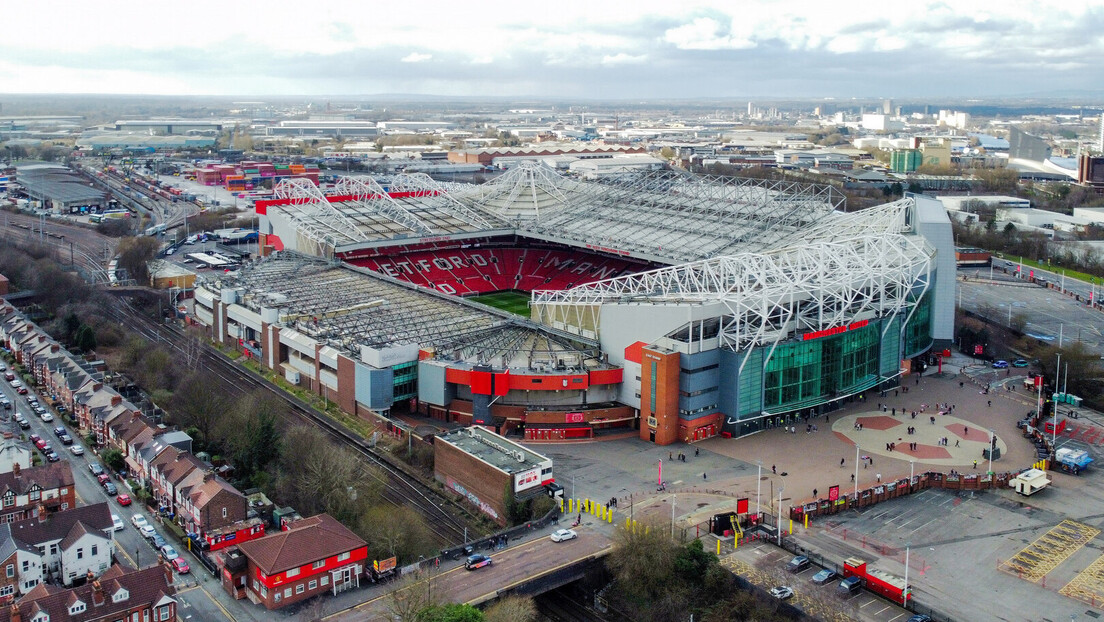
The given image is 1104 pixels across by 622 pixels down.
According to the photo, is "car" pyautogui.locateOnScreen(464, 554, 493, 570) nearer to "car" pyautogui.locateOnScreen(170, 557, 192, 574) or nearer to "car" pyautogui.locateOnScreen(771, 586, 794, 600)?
"car" pyautogui.locateOnScreen(771, 586, 794, 600)

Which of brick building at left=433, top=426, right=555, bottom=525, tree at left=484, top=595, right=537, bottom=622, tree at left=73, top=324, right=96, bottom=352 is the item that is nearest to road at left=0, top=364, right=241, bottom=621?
tree at left=73, top=324, right=96, bottom=352

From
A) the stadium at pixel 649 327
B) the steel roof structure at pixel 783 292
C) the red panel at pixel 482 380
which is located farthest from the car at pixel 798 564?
the red panel at pixel 482 380

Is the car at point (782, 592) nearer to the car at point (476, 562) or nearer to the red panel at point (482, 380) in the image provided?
the car at point (476, 562)

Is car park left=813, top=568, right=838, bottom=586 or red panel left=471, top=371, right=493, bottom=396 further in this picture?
red panel left=471, top=371, right=493, bottom=396

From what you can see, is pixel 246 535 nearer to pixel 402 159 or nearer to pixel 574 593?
pixel 574 593

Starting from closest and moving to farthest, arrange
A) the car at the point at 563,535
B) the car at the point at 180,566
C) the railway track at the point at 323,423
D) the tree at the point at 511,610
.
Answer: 1. the tree at the point at 511,610
2. the car at the point at 180,566
3. the car at the point at 563,535
4. the railway track at the point at 323,423

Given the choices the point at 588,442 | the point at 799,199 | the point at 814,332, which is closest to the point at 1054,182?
the point at 799,199
